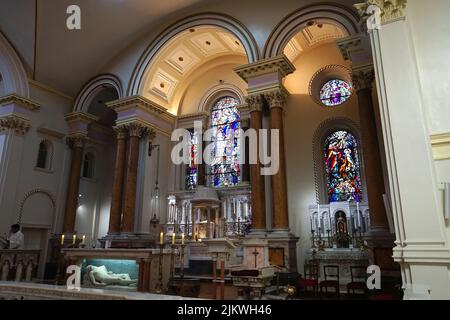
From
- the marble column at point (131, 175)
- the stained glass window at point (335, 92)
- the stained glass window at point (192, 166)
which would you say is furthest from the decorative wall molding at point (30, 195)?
the stained glass window at point (335, 92)

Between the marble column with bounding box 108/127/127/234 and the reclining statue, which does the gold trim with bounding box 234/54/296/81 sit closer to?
the marble column with bounding box 108/127/127/234

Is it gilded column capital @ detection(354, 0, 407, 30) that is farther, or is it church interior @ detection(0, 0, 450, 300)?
church interior @ detection(0, 0, 450, 300)

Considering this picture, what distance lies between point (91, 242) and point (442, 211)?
47.7ft

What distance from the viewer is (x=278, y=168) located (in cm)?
1034

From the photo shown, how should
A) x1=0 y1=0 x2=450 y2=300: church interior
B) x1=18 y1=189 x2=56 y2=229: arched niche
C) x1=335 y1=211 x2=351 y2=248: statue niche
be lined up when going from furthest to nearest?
x1=18 y1=189 x2=56 y2=229: arched niche < x1=335 y1=211 x2=351 y2=248: statue niche < x1=0 y1=0 x2=450 y2=300: church interior

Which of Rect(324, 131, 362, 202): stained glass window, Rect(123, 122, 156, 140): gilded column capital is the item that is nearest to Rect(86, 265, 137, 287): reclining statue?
Rect(123, 122, 156, 140): gilded column capital

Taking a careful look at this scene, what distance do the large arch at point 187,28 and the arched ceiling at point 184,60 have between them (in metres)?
0.18

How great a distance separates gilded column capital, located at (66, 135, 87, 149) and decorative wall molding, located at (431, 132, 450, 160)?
13372mm

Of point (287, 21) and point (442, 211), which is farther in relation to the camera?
point (287, 21)

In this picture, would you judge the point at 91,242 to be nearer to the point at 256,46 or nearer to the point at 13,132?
the point at 13,132

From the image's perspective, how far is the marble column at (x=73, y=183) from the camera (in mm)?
13789

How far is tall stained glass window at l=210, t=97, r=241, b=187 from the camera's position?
14078mm
